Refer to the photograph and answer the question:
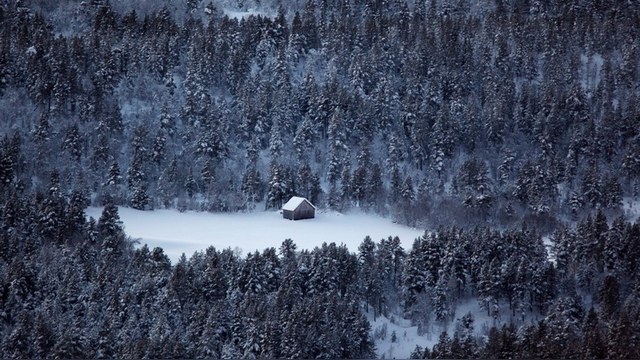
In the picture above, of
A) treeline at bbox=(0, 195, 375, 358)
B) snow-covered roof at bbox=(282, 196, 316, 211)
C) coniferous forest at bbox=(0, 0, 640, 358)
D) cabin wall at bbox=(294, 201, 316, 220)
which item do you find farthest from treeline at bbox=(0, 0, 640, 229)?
treeline at bbox=(0, 195, 375, 358)

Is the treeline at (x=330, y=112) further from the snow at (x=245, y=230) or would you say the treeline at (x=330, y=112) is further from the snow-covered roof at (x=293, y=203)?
the snow-covered roof at (x=293, y=203)

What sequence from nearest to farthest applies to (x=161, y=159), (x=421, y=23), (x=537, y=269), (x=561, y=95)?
(x=537, y=269) < (x=161, y=159) < (x=561, y=95) < (x=421, y=23)

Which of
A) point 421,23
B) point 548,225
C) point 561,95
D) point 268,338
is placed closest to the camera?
point 268,338

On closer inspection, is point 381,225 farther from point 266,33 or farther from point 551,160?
point 266,33

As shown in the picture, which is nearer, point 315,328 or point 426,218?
point 315,328

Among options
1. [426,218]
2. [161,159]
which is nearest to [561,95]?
[426,218]

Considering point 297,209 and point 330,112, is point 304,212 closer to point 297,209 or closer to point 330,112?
point 297,209

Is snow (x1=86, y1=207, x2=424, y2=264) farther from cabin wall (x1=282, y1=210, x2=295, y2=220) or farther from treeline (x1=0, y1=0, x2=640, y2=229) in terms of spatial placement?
treeline (x1=0, y1=0, x2=640, y2=229)

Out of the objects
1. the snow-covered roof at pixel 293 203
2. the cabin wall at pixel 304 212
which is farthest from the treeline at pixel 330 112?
the cabin wall at pixel 304 212
